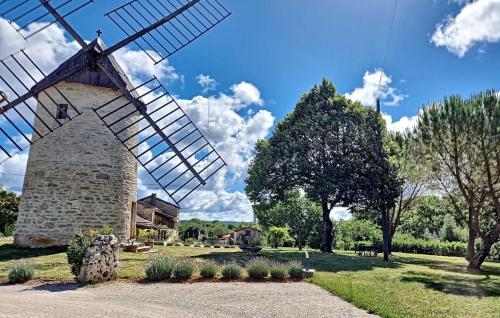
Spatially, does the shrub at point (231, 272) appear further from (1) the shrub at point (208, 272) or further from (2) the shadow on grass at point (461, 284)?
(2) the shadow on grass at point (461, 284)

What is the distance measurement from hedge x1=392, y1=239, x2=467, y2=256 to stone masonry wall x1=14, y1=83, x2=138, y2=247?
2690 cm

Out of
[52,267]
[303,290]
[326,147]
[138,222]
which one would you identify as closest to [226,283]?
[303,290]

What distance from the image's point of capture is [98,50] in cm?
1521

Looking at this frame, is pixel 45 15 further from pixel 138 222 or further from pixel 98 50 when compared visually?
pixel 138 222

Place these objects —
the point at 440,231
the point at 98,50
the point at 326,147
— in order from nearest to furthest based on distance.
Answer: the point at 98,50
the point at 326,147
the point at 440,231

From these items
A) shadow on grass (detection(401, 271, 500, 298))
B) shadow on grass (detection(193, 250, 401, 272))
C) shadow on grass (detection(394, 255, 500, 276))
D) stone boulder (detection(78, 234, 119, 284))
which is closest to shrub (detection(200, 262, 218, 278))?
shadow on grass (detection(193, 250, 401, 272))

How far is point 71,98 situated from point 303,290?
15.5m

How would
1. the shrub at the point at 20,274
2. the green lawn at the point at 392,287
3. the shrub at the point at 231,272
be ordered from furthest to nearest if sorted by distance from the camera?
the shrub at the point at 231,272 < the shrub at the point at 20,274 < the green lawn at the point at 392,287

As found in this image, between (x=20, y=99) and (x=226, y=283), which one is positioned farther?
(x=20, y=99)

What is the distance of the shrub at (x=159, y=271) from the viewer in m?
11.3

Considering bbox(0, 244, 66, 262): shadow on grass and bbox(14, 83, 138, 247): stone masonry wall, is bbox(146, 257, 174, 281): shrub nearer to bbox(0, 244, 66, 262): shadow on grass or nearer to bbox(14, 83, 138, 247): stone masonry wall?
bbox(0, 244, 66, 262): shadow on grass

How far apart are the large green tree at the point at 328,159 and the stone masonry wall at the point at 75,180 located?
10074 millimetres

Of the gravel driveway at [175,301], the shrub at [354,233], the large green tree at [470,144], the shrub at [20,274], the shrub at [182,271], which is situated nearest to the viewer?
the gravel driveway at [175,301]

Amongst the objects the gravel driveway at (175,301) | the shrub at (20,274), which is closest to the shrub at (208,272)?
the gravel driveway at (175,301)
